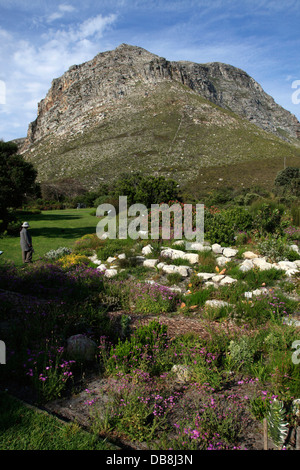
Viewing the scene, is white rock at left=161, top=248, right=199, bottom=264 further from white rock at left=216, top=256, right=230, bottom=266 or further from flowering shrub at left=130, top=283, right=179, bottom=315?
flowering shrub at left=130, top=283, right=179, bottom=315

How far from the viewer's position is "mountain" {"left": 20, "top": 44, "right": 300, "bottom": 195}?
165ft

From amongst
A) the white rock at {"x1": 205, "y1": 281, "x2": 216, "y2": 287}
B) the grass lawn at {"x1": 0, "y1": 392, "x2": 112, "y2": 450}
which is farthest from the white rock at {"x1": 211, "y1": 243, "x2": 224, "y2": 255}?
the grass lawn at {"x1": 0, "y1": 392, "x2": 112, "y2": 450}

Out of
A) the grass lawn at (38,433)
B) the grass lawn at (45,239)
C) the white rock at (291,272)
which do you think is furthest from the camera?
the grass lawn at (45,239)

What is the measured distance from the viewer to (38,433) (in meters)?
2.49

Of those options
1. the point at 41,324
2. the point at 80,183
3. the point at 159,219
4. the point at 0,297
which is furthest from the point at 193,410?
the point at 80,183

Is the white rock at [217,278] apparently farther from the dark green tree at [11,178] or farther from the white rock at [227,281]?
the dark green tree at [11,178]

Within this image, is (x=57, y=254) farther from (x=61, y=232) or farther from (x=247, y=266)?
(x=247, y=266)

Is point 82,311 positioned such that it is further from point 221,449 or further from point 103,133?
point 103,133

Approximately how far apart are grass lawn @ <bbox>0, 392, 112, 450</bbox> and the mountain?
39424 mm

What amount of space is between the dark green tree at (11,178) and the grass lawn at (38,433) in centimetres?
1423

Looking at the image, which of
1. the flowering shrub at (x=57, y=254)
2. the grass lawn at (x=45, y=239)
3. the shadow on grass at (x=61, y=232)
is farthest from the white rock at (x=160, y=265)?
the shadow on grass at (x=61, y=232)

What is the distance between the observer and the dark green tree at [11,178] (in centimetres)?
1584
